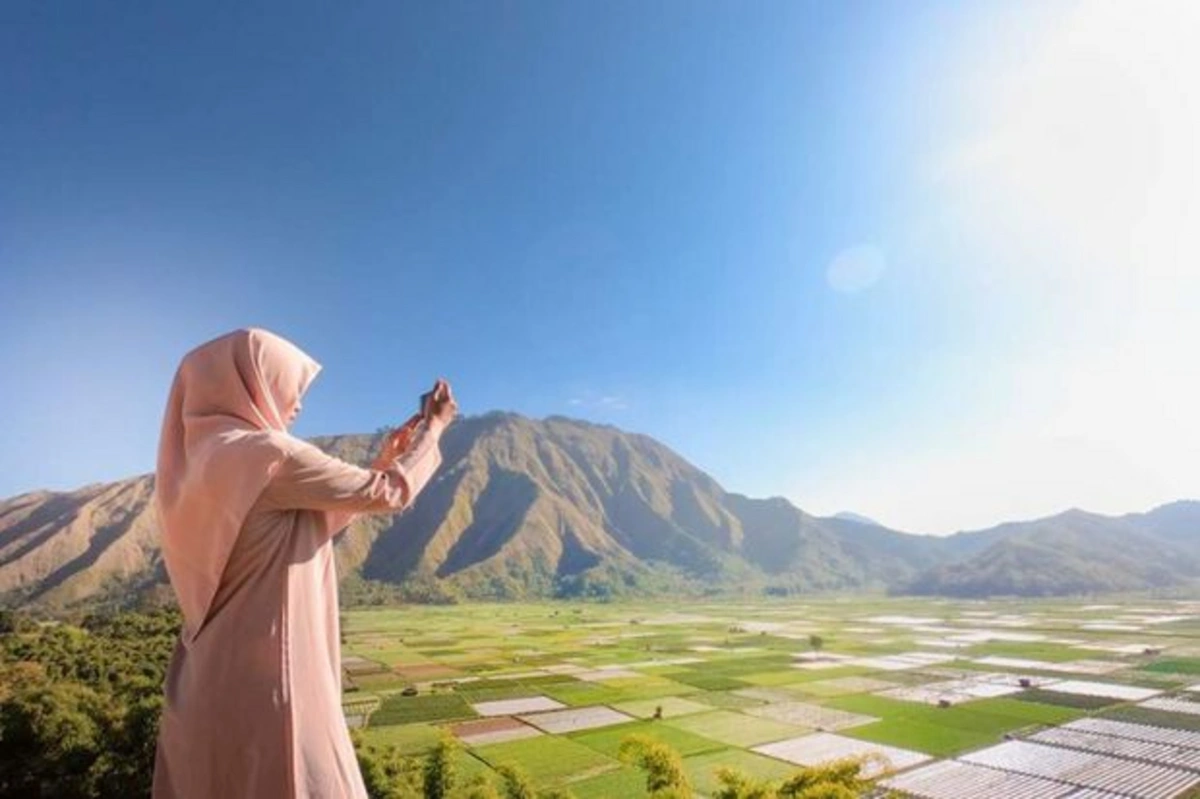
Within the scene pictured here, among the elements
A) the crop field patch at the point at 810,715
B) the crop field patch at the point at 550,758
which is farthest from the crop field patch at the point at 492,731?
the crop field patch at the point at 810,715

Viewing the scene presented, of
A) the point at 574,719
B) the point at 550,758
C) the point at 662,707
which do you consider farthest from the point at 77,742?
the point at 662,707

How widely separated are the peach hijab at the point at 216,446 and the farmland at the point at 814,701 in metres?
21.2

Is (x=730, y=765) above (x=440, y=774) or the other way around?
the other way around

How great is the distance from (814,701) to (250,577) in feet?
195

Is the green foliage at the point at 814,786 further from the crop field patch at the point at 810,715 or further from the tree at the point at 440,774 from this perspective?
the crop field patch at the point at 810,715

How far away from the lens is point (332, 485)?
7.04 ft

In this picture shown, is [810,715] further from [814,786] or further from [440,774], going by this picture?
[814,786]

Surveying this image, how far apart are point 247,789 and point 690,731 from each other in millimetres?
47812

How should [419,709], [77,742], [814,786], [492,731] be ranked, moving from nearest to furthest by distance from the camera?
[814,786], [77,742], [492,731], [419,709]

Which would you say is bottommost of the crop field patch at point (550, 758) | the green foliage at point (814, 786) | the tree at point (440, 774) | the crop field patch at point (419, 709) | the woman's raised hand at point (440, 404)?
the crop field patch at point (550, 758)

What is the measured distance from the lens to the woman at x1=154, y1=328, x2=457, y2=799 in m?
2.04

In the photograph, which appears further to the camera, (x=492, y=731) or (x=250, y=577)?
(x=492, y=731)

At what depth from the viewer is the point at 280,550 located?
2189 mm

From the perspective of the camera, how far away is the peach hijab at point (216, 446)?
208 cm
